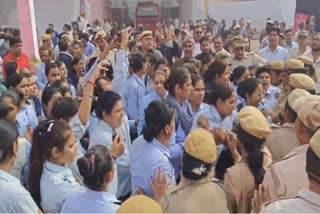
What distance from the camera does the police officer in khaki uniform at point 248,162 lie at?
2.70m

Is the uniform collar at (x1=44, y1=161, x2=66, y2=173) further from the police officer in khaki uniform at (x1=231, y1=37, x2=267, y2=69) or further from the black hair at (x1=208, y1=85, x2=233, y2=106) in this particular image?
the police officer in khaki uniform at (x1=231, y1=37, x2=267, y2=69)

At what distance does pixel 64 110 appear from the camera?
3551 millimetres

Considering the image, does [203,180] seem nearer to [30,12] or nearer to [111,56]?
[111,56]

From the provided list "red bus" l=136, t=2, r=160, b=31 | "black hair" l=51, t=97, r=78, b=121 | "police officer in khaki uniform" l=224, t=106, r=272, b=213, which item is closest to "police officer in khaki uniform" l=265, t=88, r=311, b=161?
"police officer in khaki uniform" l=224, t=106, r=272, b=213

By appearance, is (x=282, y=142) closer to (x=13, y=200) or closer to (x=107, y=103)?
(x=107, y=103)

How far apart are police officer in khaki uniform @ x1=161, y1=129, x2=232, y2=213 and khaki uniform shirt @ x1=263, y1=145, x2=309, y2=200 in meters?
0.25

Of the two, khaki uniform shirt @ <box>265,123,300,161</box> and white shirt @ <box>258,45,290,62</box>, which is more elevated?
khaki uniform shirt @ <box>265,123,300,161</box>

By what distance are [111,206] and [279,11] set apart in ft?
59.0

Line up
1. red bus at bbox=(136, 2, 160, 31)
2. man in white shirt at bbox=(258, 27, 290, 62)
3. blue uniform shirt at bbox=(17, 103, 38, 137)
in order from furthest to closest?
red bus at bbox=(136, 2, 160, 31) < man in white shirt at bbox=(258, 27, 290, 62) < blue uniform shirt at bbox=(17, 103, 38, 137)

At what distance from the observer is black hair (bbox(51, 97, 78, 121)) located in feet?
11.6

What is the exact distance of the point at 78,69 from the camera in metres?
6.52

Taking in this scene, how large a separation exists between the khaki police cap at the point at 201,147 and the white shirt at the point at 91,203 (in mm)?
450

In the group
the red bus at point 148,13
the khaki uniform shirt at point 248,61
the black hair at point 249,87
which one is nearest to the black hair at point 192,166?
the black hair at point 249,87

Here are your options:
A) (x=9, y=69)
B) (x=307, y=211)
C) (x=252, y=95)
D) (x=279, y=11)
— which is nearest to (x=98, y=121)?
(x=252, y=95)
